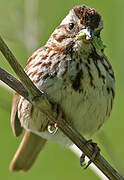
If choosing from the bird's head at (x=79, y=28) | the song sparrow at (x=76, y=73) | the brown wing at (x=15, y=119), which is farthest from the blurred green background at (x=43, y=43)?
the bird's head at (x=79, y=28)

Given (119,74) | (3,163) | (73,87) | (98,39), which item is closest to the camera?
(98,39)

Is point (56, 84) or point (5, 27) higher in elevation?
point (5, 27)

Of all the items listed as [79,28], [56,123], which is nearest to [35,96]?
[56,123]

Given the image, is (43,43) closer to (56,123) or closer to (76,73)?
(76,73)

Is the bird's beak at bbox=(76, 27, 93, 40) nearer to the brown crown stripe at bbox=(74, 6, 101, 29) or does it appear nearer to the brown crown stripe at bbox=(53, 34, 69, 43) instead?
the brown crown stripe at bbox=(74, 6, 101, 29)

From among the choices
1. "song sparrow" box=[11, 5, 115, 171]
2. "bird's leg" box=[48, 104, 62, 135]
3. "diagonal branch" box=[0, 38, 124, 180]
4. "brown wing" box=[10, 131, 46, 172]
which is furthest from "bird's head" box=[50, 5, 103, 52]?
"brown wing" box=[10, 131, 46, 172]

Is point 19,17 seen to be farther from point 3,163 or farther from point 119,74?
point 3,163

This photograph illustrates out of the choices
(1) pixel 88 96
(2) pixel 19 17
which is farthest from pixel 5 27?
(1) pixel 88 96
